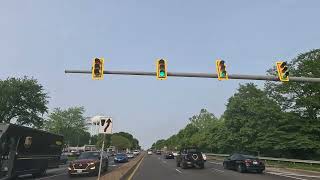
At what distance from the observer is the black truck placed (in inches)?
846

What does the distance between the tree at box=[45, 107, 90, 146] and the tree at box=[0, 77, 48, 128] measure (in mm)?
67823

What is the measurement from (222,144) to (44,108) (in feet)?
105

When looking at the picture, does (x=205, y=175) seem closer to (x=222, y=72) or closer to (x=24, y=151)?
(x=222, y=72)

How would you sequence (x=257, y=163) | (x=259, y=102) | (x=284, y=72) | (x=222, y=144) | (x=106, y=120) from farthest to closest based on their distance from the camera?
(x=222, y=144) → (x=259, y=102) → (x=257, y=163) → (x=284, y=72) → (x=106, y=120)

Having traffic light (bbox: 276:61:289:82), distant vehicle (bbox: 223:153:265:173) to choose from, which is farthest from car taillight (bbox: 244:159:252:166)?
traffic light (bbox: 276:61:289:82)

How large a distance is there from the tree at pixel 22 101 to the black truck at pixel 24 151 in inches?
1714

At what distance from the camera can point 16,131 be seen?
2269 centimetres

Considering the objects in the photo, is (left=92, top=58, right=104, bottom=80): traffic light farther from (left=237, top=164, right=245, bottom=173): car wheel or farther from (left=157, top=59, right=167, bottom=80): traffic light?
(left=237, top=164, right=245, bottom=173): car wheel

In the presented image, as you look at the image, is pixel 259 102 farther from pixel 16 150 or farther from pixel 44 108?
pixel 16 150

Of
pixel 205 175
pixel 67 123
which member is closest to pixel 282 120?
pixel 205 175

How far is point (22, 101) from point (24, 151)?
51575 millimetres

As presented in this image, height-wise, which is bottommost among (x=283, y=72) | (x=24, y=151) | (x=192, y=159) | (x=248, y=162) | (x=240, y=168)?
(x=240, y=168)

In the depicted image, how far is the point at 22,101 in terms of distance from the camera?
72.9m

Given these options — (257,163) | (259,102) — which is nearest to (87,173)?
(257,163)
